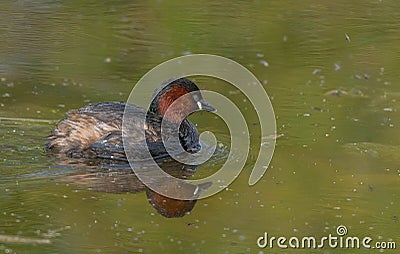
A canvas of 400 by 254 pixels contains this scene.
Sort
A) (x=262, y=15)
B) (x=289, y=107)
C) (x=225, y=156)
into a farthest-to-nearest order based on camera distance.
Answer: (x=262, y=15) → (x=289, y=107) → (x=225, y=156)

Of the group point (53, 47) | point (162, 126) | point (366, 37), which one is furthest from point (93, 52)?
point (366, 37)

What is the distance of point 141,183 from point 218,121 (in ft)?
6.06

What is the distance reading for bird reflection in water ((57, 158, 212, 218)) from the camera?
6941 millimetres

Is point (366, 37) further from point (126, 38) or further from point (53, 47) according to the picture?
point (53, 47)

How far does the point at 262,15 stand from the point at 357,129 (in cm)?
425

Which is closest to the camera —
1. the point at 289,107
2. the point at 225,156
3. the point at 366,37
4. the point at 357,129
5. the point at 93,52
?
the point at 225,156

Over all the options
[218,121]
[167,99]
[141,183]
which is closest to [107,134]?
[167,99]

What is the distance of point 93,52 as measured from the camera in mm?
10914

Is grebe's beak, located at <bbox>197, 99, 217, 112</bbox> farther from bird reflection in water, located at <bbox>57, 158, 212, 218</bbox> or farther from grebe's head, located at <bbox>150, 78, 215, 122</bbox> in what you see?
bird reflection in water, located at <bbox>57, 158, 212, 218</bbox>

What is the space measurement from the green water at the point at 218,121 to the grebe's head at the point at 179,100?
34 centimetres

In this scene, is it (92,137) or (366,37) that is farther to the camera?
(366,37)

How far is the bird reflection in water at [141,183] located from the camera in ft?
22.8

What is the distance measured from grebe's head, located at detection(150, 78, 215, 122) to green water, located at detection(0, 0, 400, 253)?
0.34 meters

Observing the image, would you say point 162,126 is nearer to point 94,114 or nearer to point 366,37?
point 94,114
